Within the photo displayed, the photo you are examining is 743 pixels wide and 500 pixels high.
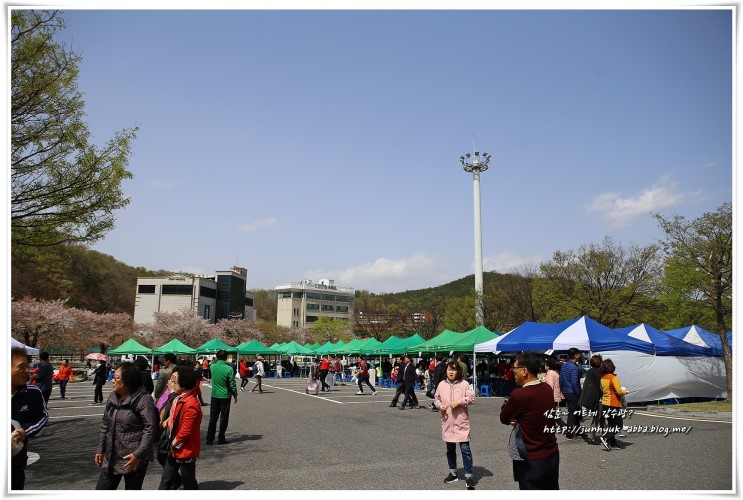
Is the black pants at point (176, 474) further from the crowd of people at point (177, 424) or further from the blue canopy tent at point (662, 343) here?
the blue canopy tent at point (662, 343)

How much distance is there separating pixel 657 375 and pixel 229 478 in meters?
14.5

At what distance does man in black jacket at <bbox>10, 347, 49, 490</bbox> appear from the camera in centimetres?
425

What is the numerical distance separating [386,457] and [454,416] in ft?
6.20

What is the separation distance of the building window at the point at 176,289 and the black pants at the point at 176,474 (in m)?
95.9

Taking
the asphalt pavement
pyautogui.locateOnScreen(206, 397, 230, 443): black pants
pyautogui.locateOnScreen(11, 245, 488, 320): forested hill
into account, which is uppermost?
pyautogui.locateOnScreen(11, 245, 488, 320): forested hill

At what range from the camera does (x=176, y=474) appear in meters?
5.20

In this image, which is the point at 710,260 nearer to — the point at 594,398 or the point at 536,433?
the point at 594,398

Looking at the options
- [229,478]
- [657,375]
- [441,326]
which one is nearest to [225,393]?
[229,478]

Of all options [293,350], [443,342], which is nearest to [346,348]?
[293,350]

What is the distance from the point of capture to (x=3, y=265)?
198 inches

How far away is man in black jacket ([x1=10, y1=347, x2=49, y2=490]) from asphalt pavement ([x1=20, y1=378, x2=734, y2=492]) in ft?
7.03

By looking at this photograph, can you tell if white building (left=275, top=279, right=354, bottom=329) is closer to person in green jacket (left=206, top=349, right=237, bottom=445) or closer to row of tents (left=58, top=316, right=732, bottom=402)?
row of tents (left=58, top=316, right=732, bottom=402)

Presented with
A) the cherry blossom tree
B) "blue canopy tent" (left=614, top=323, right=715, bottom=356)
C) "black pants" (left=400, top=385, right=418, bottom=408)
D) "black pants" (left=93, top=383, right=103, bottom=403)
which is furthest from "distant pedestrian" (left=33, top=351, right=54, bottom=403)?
the cherry blossom tree
